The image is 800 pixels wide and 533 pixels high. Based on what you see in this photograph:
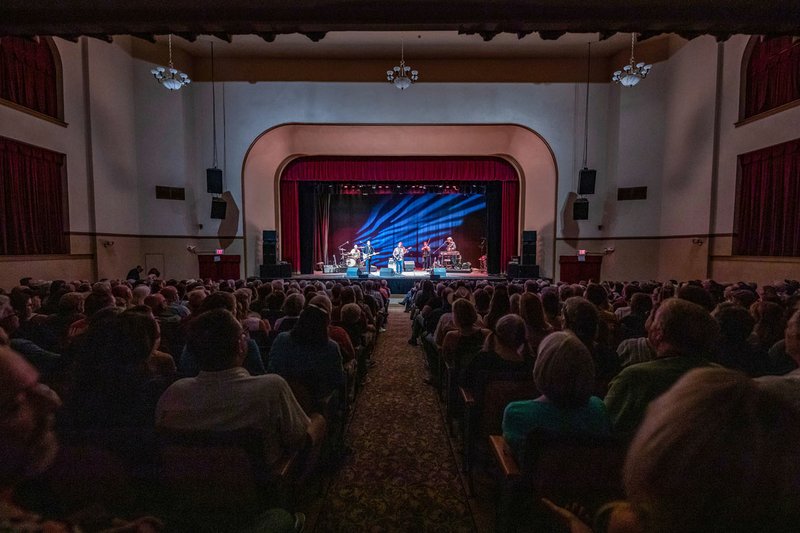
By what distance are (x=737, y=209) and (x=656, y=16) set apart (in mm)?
8479

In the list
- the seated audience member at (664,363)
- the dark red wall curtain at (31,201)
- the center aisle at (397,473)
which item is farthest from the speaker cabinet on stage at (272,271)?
the seated audience member at (664,363)

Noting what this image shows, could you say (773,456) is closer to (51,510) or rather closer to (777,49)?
(51,510)

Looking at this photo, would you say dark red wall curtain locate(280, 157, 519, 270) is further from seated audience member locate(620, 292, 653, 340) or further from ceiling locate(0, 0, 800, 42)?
ceiling locate(0, 0, 800, 42)

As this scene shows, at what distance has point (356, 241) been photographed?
15367mm

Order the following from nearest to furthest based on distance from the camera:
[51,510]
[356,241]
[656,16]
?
[51,510] < [656,16] < [356,241]

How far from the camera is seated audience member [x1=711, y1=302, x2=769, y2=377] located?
232 centimetres

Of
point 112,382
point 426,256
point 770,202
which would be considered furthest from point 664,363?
point 426,256

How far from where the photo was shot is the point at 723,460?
56 cm

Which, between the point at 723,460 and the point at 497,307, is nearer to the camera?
the point at 723,460

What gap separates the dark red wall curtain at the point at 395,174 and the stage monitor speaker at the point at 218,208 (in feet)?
7.90

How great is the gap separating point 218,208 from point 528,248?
28.7 ft

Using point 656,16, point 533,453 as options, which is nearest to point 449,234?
point 656,16

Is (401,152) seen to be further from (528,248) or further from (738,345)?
(738,345)

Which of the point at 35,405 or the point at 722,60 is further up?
the point at 722,60
